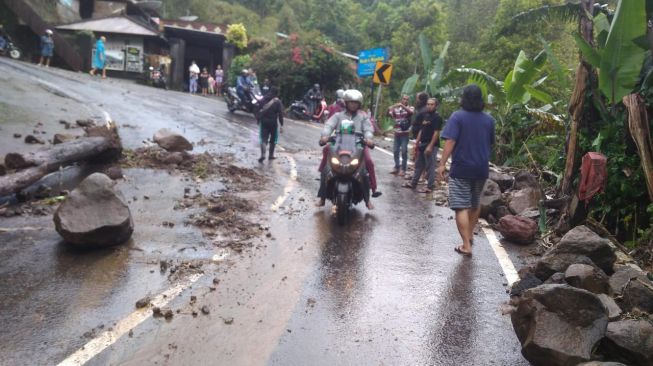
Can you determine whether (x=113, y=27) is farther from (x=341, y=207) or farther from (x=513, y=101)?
(x=341, y=207)

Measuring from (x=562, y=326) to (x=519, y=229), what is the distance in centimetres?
365

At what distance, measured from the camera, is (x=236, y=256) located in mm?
6211

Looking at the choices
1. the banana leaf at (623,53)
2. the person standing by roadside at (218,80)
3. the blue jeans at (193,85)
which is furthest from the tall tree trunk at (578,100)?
the person standing by roadside at (218,80)

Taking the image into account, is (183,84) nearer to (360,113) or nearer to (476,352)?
(360,113)

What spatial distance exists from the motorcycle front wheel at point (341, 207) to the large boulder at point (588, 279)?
338 cm

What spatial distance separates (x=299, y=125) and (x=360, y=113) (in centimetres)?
1268

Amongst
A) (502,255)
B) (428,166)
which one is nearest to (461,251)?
(502,255)

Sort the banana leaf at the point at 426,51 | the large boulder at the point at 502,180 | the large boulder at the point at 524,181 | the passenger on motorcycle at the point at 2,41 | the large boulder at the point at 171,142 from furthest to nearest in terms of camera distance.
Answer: the passenger on motorcycle at the point at 2,41 < the banana leaf at the point at 426,51 < the large boulder at the point at 171,142 < the large boulder at the point at 502,180 < the large boulder at the point at 524,181

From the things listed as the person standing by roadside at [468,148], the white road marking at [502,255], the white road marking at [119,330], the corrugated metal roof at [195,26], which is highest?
the corrugated metal roof at [195,26]

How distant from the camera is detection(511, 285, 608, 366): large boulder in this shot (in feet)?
12.9

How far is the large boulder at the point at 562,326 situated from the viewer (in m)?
3.93

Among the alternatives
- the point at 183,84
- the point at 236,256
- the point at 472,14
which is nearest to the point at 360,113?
the point at 236,256

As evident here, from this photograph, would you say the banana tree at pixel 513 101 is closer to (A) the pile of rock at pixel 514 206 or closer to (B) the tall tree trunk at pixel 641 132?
(A) the pile of rock at pixel 514 206

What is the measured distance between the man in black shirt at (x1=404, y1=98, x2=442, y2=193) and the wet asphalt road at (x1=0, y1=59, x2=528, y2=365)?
6.98 feet
